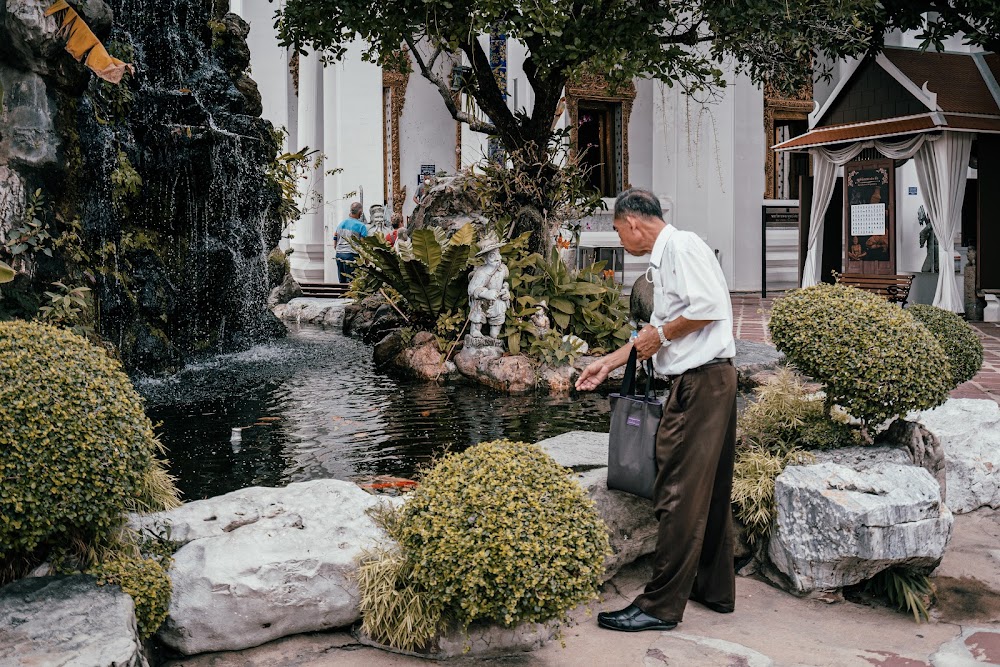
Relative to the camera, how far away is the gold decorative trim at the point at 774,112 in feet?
69.3

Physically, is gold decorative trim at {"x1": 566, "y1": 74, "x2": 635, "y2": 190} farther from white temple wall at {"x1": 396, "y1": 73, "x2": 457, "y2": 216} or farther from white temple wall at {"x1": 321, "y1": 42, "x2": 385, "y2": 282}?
white temple wall at {"x1": 321, "y1": 42, "x2": 385, "y2": 282}

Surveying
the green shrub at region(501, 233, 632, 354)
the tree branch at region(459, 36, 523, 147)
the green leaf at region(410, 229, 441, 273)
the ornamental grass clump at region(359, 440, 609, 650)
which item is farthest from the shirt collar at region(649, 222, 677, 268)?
the tree branch at region(459, 36, 523, 147)

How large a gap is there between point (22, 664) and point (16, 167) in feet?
19.0

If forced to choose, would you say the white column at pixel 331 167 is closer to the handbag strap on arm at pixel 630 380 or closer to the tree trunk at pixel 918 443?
the tree trunk at pixel 918 443

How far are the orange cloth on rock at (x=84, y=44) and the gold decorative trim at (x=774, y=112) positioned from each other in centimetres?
1599

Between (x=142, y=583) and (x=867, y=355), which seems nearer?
(x=142, y=583)

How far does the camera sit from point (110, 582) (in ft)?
11.8

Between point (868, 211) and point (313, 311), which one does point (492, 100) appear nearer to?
point (313, 311)

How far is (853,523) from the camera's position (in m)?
4.31

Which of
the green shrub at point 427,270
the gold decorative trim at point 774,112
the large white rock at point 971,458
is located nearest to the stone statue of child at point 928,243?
the gold decorative trim at point 774,112

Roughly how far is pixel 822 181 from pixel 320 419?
450 inches

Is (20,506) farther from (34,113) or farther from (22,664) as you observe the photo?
(34,113)

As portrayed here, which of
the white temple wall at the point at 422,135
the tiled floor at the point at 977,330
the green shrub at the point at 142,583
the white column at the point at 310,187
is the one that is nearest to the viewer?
the green shrub at the point at 142,583

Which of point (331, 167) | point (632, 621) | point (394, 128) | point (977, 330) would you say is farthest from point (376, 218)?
point (632, 621)
